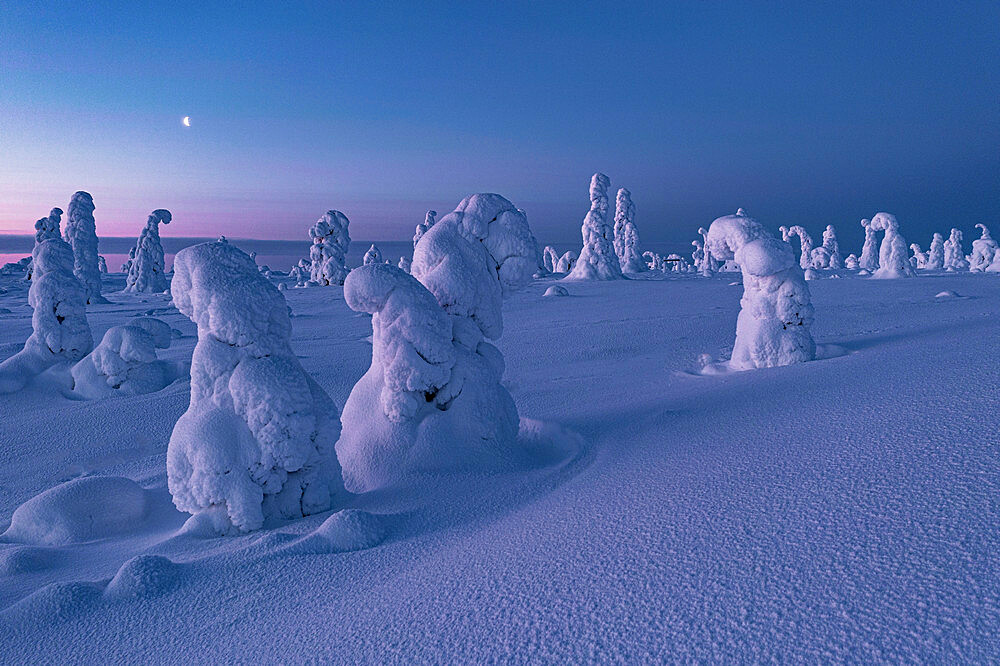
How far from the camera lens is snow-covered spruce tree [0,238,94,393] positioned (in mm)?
11023

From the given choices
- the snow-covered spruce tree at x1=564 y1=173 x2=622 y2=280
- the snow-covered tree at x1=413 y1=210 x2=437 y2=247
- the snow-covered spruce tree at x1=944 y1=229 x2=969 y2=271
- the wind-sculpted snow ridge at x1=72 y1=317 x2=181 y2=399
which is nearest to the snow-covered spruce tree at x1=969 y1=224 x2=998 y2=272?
the snow-covered spruce tree at x1=944 y1=229 x2=969 y2=271

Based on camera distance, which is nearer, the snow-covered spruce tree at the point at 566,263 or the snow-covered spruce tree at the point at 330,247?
the snow-covered spruce tree at the point at 330,247

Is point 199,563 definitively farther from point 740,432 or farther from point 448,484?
point 740,432

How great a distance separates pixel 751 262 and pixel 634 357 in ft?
10.1

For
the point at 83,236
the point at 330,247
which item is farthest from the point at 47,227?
the point at 330,247

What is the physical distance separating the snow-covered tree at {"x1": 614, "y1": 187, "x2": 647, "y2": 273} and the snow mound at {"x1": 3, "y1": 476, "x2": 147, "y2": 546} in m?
39.7

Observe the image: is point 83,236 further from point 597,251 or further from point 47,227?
point 597,251

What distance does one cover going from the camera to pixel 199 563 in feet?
10.9

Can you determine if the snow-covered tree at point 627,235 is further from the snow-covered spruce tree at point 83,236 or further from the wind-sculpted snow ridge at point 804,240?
the snow-covered spruce tree at point 83,236

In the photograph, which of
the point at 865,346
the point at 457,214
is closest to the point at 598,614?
the point at 457,214

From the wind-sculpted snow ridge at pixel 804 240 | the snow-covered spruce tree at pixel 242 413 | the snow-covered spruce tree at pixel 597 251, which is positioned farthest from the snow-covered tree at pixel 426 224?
the snow-covered spruce tree at pixel 242 413

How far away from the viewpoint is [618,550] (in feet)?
8.82

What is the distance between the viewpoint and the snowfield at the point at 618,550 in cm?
196

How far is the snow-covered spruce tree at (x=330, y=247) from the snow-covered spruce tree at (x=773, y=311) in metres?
29.5
